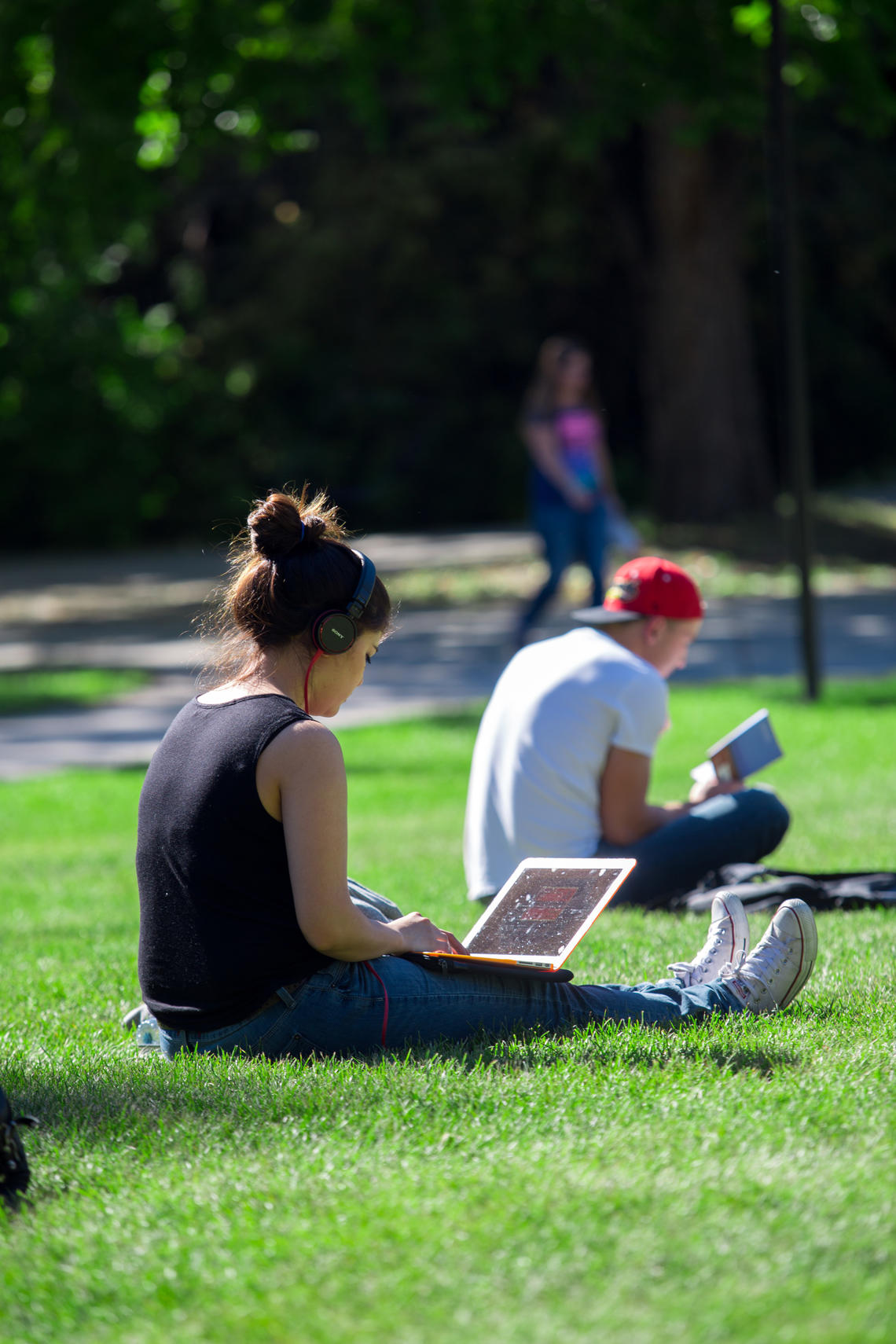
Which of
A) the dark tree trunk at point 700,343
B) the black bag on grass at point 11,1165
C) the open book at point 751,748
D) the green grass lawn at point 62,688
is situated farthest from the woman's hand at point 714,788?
the dark tree trunk at point 700,343

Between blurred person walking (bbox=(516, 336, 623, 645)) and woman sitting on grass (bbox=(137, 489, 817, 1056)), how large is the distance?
8.34 metres

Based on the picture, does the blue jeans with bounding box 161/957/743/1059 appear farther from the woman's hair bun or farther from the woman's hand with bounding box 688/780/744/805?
the woman's hand with bounding box 688/780/744/805

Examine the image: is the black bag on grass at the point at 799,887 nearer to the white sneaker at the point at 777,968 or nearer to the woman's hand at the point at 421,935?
the white sneaker at the point at 777,968

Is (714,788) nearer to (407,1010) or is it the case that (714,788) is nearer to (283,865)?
(407,1010)

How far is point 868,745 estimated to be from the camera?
912 cm

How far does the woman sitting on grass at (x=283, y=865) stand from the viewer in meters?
3.32

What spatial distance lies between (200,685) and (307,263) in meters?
23.4

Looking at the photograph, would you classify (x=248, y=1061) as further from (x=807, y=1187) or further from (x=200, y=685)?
(x=807, y=1187)

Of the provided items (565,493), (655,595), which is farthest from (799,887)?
(565,493)

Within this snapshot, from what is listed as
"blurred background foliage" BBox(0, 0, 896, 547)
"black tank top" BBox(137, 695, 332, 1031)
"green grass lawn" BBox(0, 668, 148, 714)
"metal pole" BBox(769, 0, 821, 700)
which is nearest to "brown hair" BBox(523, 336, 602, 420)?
"metal pole" BBox(769, 0, 821, 700)

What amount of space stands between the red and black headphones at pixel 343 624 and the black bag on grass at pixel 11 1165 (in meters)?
1.12

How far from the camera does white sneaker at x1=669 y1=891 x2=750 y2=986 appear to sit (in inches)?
157

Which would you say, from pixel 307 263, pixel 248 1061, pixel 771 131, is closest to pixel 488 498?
pixel 307 263

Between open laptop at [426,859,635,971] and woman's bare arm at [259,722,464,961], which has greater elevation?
woman's bare arm at [259,722,464,961]
